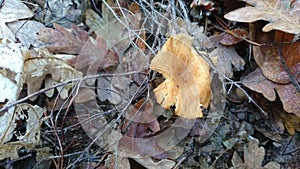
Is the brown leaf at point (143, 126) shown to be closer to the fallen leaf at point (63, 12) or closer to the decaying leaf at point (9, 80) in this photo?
the decaying leaf at point (9, 80)

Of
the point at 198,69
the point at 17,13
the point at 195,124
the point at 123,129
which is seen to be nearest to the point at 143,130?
the point at 123,129

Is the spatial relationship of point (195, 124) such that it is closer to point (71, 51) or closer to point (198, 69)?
point (198, 69)

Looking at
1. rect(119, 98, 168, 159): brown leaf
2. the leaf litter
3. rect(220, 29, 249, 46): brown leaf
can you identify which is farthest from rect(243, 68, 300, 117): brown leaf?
rect(119, 98, 168, 159): brown leaf

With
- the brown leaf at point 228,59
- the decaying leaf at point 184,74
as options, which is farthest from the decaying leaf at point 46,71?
the brown leaf at point 228,59

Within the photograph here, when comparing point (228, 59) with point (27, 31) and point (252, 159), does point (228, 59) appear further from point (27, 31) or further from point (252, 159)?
point (27, 31)

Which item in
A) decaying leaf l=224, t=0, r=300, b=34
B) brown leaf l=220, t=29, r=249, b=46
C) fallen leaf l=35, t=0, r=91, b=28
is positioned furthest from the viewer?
fallen leaf l=35, t=0, r=91, b=28

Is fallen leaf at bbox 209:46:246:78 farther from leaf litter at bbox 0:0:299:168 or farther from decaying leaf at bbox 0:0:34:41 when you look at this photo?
decaying leaf at bbox 0:0:34:41

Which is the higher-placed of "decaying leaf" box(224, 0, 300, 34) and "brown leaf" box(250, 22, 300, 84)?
"decaying leaf" box(224, 0, 300, 34)
